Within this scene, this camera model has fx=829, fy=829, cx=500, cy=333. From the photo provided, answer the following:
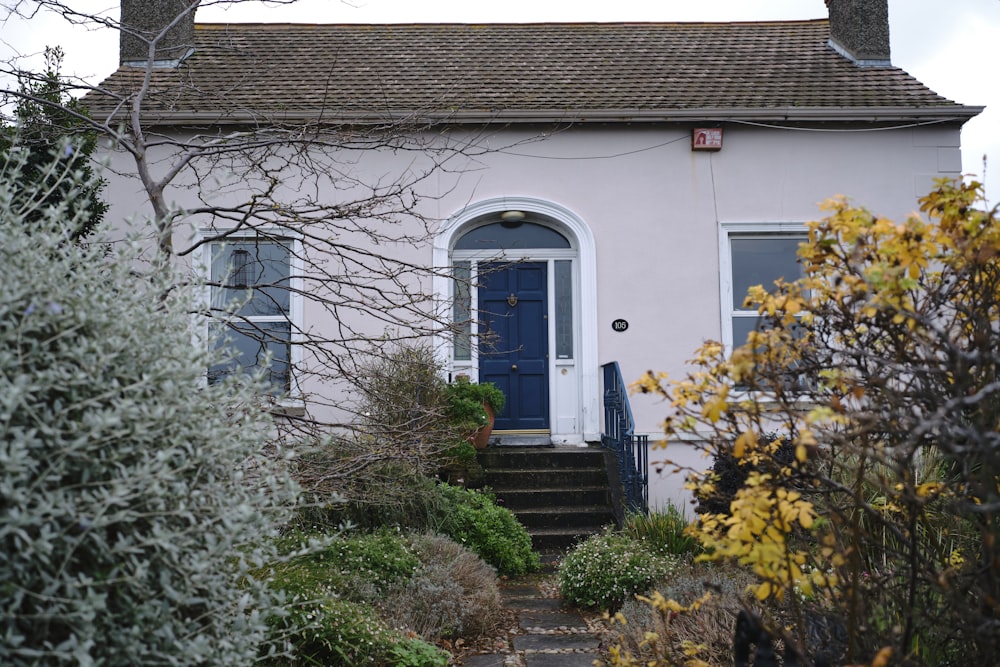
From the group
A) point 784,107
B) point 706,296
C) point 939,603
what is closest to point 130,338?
point 939,603

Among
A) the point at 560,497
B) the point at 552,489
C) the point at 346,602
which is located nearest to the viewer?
the point at 346,602

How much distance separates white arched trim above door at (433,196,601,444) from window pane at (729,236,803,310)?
1605 mm

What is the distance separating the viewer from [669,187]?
9148mm

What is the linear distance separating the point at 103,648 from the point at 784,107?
8694 mm

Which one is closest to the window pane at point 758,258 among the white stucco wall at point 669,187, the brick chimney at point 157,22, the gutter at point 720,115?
the white stucco wall at point 669,187

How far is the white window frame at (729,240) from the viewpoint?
9.01 meters

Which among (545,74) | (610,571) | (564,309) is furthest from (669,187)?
(610,571)

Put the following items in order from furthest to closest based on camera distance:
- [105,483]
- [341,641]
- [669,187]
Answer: [669,187]
[341,641]
[105,483]

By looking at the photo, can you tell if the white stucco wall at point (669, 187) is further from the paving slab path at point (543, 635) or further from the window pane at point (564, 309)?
the paving slab path at point (543, 635)

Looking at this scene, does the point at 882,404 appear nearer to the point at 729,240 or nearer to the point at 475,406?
the point at 475,406

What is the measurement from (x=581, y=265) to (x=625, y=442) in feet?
7.30

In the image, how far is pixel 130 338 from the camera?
7.22 feet

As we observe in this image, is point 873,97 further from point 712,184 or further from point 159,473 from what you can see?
point 159,473

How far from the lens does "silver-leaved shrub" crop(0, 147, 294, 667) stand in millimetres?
1852
